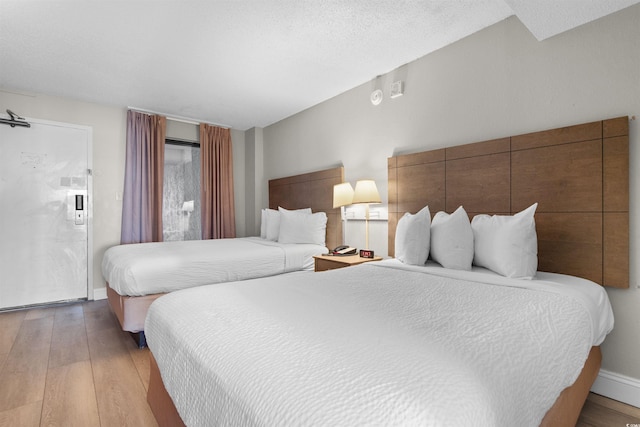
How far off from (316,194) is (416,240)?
1.87m

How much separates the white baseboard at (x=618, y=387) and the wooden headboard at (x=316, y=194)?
2326 mm

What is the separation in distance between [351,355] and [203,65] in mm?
2929

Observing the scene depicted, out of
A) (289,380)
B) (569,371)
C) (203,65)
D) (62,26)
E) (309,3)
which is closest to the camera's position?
(289,380)

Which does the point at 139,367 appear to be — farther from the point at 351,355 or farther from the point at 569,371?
the point at 569,371

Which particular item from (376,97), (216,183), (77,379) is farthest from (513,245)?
(216,183)

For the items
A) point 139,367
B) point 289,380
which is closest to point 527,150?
point 289,380

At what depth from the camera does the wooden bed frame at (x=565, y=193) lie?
5.64 feet

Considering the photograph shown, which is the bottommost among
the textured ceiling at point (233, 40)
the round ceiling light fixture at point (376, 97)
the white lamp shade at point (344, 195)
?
the white lamp shade at point (344, 195)

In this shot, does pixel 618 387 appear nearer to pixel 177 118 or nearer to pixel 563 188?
pixel 563 188

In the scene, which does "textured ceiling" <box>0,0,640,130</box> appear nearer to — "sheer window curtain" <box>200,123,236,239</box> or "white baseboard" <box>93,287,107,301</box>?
"sheer window curtain" <box>200,123,236,239</box>

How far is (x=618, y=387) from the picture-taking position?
1784 millimetres

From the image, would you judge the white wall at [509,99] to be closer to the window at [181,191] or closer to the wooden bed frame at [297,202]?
the wooden bed frame at [297,202]

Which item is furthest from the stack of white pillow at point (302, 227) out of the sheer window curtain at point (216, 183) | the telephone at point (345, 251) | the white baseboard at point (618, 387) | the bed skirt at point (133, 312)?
the white baseboard at point (618, 387)

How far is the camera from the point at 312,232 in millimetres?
3605
